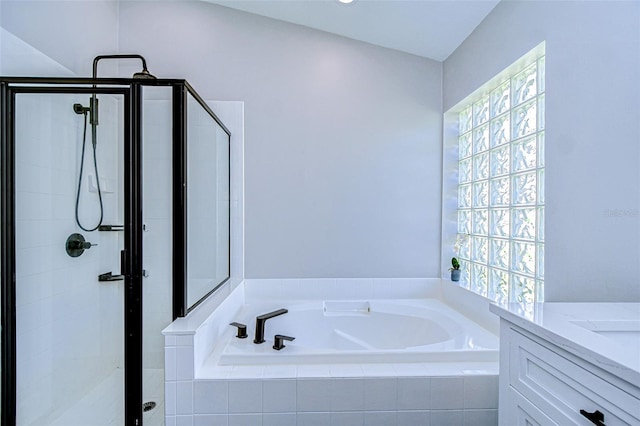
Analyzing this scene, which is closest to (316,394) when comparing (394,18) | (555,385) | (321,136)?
(555,385)

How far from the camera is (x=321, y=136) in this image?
258cm

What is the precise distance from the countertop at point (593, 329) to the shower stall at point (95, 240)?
142 cm

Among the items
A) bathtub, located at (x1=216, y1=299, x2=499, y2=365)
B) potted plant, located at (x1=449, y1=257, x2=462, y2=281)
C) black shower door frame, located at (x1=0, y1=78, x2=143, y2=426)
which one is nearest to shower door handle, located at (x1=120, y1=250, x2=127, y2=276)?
black shower door frame, located at (x1=0, y1=78, x2=143, y2=426)

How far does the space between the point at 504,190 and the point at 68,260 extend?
2427 millimetres

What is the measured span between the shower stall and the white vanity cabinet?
4.48ft

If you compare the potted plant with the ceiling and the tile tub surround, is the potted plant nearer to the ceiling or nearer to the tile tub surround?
the tile tub surround

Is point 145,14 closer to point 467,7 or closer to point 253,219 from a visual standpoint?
point 253,219

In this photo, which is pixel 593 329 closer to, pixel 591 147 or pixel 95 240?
pixel 591 147

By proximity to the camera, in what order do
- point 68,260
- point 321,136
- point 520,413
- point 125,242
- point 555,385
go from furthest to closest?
point 321,136, point 68,260, point 125,242, point 520,413, point 555,385

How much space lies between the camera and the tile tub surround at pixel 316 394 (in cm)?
143

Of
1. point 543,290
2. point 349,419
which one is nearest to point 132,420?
point 349,419

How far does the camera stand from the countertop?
2.49 ft

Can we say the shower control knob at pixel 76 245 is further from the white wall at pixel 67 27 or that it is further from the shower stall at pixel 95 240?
the white wall at pixel 67 27

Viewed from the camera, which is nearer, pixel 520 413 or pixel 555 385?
pixel 555 385
